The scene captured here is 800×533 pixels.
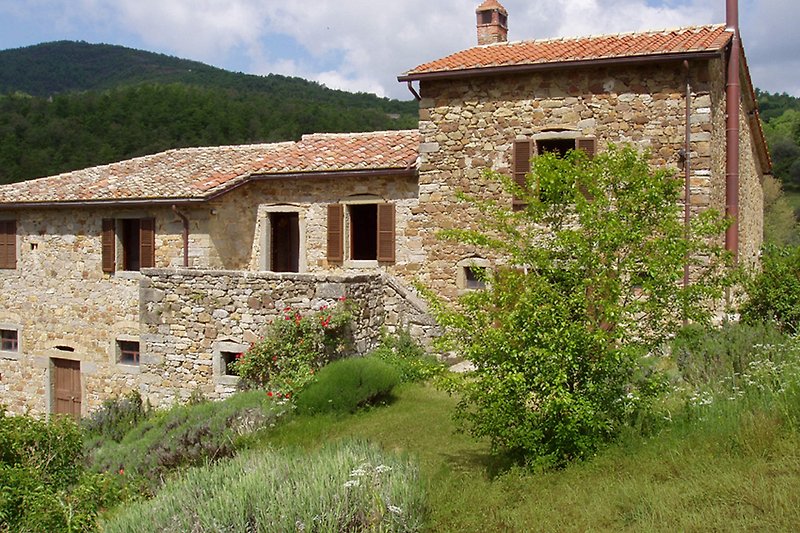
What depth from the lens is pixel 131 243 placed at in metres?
16.2

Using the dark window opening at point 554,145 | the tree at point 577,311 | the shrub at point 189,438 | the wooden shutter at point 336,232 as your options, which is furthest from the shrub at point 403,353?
the tree at point 577,311

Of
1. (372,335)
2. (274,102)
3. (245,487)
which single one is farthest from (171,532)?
(274,102)

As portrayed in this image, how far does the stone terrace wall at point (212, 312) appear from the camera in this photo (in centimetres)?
1198

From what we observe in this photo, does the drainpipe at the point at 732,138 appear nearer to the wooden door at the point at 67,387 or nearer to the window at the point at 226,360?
the window at the point at 226,360

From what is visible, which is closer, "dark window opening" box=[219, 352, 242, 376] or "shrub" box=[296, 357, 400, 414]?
"shrub" box=[296, 357, 400, 414]

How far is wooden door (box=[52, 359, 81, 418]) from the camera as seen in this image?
1617 centimetres

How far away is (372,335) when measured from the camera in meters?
12.6

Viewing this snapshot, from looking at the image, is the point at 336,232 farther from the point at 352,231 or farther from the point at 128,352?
the point at 128,352

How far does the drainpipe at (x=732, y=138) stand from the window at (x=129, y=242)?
1141 centimetres

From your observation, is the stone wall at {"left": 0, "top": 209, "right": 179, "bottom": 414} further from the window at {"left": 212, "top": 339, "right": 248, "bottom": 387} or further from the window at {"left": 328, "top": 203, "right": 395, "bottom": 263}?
the window at {"left": 212, "top": 339, "right": 248, "bottom": 387}

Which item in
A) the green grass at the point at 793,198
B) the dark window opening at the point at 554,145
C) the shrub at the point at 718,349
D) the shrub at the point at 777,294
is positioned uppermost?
the green grass at the point at 793,198

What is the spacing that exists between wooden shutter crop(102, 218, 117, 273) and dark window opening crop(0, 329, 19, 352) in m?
3.37

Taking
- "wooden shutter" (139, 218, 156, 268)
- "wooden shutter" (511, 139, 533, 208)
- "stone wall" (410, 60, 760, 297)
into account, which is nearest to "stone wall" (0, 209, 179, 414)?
Answer: "wooden shutter" (139, 218, 156, 268)

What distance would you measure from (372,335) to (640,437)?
261 inches
